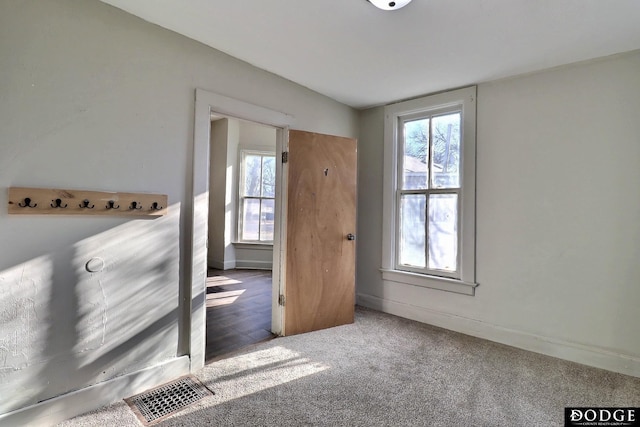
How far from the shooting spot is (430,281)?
3225 millimetres

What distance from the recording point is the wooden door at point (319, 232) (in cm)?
294

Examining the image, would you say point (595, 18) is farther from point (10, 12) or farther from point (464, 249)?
point (10, 12)

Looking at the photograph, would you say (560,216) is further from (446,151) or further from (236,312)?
(236,312)

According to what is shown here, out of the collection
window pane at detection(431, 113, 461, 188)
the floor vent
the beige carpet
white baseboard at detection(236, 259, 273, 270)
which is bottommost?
the floor vent

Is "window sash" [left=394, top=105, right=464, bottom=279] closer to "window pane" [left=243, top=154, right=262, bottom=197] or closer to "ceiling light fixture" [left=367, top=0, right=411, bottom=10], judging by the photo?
"ceiling light fixture" [left=367, top=0, right=411, bottom=10]

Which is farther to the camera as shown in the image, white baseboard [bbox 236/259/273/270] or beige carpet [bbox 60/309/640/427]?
white baseboard [bbox 236/259/273/270]

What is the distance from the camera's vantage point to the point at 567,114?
2.55 m

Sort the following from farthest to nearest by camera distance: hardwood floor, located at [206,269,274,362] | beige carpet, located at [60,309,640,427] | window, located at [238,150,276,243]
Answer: window, located at [238,150,276,243] < hardwood floor, located at [206,269,274,362] < beige carpet, located at [60,309,640,427]

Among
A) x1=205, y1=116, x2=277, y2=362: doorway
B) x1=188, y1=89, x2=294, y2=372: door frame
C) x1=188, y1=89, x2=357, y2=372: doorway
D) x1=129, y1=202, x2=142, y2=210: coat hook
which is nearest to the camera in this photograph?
x1=129, y1=202, x2=142, y2=210: coat hook

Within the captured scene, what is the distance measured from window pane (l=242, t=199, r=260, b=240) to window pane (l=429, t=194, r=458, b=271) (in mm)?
3823

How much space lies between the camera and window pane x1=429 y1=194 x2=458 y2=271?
10.3 feet

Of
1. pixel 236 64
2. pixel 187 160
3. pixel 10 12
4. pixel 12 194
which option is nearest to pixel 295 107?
pixel 236 64

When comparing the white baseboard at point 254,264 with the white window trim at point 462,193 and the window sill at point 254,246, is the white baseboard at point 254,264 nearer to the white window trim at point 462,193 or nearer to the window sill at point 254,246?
the window sill at point 254,246

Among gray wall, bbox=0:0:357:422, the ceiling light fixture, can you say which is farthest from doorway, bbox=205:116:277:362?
the ceiling light fixture
